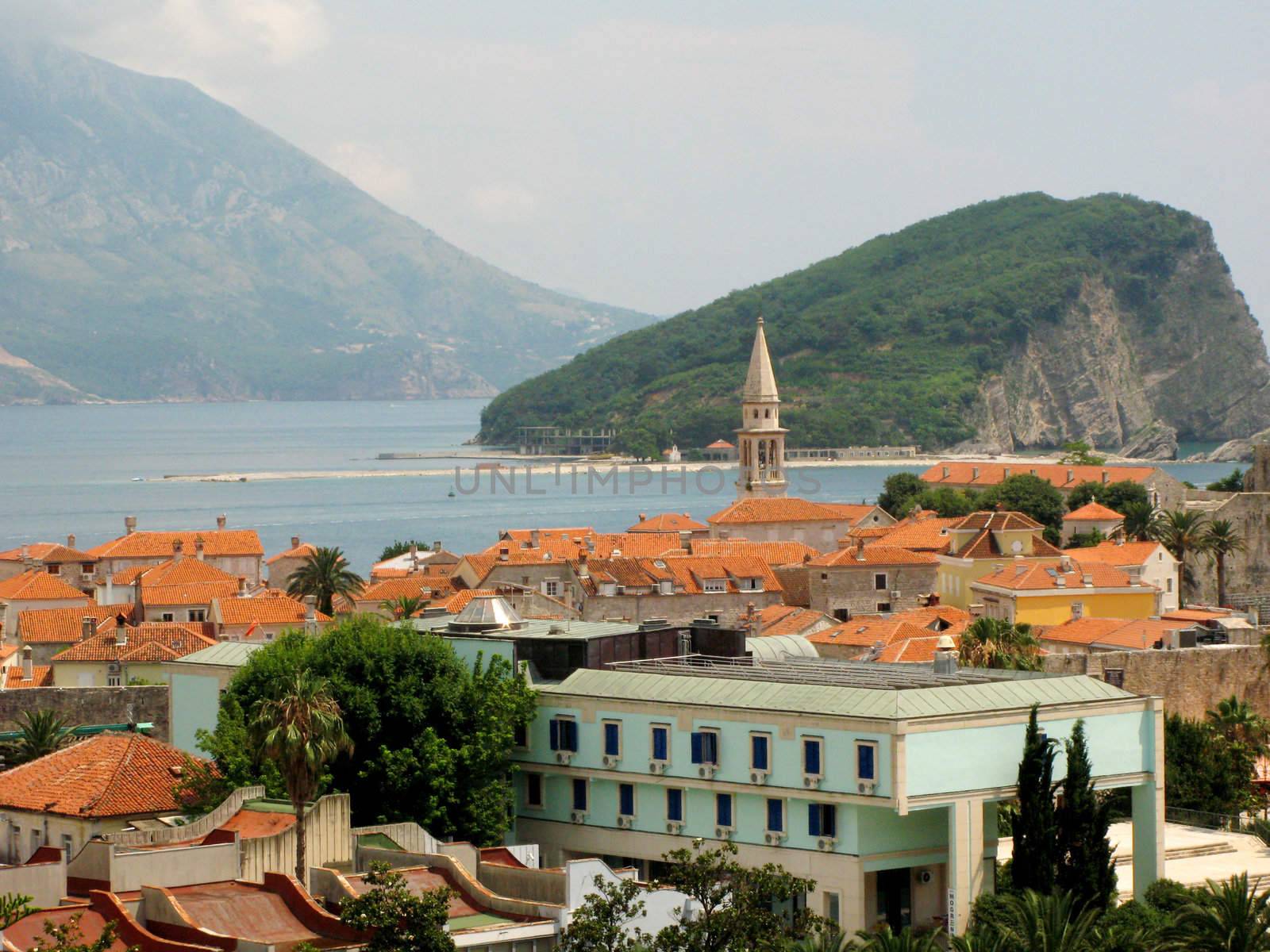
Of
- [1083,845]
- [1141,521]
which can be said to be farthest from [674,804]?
[1141,521]

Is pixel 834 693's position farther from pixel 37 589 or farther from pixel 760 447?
pixel 760 447

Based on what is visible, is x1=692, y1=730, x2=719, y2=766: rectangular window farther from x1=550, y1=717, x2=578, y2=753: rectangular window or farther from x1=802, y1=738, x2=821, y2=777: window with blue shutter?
x1=550, y1=717, x2=578, y2=753: rectangular window

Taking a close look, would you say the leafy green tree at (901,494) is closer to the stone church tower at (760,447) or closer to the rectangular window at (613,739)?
the stone church tower at (760,447)

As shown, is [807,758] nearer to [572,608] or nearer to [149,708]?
[149,708]

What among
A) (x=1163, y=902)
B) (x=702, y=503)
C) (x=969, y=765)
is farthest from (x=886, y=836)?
(x=702, y=503)

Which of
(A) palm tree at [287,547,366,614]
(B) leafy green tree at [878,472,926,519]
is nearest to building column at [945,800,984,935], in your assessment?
(A) palm tree at [287,547,366,614]

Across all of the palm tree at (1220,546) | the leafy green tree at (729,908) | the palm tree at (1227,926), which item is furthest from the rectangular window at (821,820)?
the palm tree at (1220,546)

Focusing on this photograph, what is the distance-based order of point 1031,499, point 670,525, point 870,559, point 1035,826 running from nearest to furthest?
1. point 1035,826
2. point 870,559
3. point 670,525
4. point 1031,499
